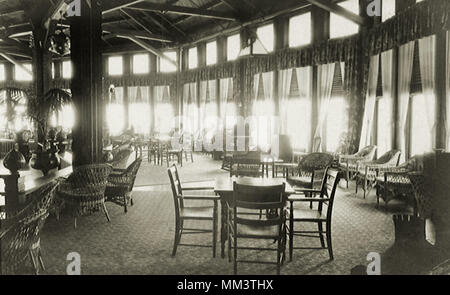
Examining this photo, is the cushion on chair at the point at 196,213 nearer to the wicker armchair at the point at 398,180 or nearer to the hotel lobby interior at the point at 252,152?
the hotel lobby interior at the point at 252,152

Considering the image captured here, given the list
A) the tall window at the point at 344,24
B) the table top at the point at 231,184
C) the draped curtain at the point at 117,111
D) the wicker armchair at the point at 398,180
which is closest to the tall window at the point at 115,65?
the draped curtain at the point at 117,111

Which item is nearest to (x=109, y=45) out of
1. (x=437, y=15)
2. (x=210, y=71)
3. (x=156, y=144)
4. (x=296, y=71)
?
(x=210, y=71)

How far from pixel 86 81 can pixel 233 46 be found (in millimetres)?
8142

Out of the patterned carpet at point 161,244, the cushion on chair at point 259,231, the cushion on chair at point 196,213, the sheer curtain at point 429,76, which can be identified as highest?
the sheer curtain at point 429,76

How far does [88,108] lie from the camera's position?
602 cm

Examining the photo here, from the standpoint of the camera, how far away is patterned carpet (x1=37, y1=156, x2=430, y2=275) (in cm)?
399

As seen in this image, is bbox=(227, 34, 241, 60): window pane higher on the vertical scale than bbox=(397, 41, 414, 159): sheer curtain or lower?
higher

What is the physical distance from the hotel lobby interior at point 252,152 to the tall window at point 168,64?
66cm

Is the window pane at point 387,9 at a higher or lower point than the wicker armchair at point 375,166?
higher

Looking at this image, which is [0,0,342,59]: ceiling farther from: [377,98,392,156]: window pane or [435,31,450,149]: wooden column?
[435,31,450,149]: wooden column

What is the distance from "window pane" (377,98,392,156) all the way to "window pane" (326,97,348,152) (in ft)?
2.91

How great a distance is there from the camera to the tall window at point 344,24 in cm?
898

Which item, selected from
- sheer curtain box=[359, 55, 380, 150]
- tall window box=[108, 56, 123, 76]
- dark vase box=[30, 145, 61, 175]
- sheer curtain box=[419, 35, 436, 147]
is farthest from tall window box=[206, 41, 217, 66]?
dark vase box=[30, 145, 61, 175]
